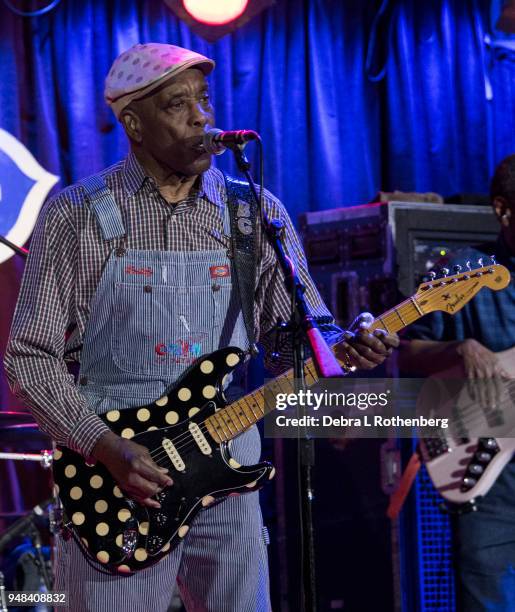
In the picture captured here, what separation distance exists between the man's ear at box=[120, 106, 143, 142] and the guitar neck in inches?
33.6

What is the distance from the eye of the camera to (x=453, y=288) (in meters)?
2.94

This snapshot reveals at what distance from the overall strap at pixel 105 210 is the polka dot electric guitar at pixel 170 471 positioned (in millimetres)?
451

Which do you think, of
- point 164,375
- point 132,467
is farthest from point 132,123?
point 132,467

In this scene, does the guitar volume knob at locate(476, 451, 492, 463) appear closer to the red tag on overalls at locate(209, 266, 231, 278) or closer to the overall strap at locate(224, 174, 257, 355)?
the overall strap at locate(224, 174, 257, 355)

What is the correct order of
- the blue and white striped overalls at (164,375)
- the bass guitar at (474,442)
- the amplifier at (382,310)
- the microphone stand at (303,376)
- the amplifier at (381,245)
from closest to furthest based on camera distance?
the microphone stand at (303,376) < the blue and white striped overalls at (164,375) < the bass guitar at (474,442) < the amplifier at (382,310) < the amplifier at (381,245)

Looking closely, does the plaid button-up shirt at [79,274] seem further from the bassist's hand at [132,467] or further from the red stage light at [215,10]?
→ the red stage light at [215,10]

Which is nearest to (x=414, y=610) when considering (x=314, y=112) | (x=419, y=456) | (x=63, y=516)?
(x=419, y=456)

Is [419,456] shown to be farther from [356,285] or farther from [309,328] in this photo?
[309,328]

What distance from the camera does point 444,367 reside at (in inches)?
148

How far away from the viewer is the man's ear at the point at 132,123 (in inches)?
111

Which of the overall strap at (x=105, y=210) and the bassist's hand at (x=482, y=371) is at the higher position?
the overall strap at (x=105, y=210)

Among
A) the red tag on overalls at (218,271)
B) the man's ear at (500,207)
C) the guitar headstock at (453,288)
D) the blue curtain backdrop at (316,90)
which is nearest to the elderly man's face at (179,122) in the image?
the red tag on overalls at (218,271)

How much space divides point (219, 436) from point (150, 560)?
38cm

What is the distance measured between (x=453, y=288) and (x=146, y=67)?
45.9 inches
